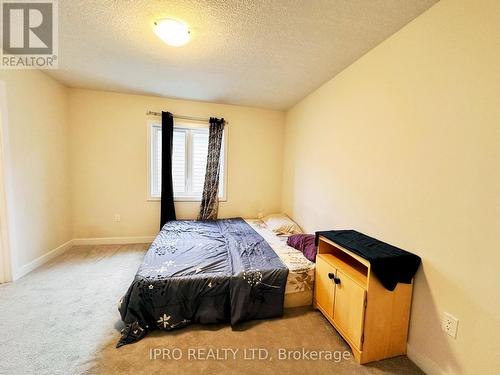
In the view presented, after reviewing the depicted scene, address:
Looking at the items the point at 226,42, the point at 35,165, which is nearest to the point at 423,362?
the point at 226,42

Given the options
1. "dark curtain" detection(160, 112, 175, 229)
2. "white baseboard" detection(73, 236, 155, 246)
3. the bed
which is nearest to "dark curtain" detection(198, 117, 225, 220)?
"dark curtain" detection(160, 112, 175, 229)

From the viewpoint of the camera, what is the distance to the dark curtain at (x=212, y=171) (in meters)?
3.50

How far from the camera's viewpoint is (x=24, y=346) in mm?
1467

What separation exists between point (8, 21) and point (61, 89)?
137 cm

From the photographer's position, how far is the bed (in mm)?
1647

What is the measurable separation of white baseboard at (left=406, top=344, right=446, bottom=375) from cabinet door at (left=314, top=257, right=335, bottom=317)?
0.54 meters

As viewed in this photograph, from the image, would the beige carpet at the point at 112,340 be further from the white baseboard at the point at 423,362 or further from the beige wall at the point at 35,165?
the beige wall at the point at 35,165

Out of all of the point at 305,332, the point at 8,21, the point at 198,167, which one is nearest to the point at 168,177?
the point at 198,167

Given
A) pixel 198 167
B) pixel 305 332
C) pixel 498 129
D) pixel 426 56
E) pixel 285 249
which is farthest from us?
pixel 198 167

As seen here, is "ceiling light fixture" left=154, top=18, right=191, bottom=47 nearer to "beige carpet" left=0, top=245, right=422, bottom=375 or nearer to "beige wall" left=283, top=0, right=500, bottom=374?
"beige wall" left=283, top=0, right=500, bottom=374

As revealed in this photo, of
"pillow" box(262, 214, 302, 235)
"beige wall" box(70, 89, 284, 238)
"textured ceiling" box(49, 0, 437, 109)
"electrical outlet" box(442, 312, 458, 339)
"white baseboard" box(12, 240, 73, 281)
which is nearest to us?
"electrical outlet" box(442, 312, 458, 339)

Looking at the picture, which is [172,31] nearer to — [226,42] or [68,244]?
[226,42]

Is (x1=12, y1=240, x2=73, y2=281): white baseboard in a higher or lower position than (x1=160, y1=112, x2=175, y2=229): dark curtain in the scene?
lower

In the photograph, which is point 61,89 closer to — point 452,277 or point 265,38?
point 265,38
